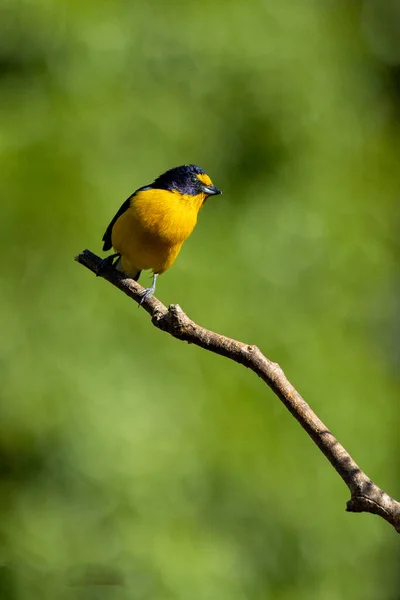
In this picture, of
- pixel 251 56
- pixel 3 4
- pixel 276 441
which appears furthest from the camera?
pixel 251 56

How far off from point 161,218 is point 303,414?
2003 mm

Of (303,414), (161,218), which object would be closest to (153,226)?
(161,218)

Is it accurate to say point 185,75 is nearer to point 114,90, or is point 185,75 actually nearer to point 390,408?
point 114,90

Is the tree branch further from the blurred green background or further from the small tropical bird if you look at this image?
the blurred green background

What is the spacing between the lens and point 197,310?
8.45 meters

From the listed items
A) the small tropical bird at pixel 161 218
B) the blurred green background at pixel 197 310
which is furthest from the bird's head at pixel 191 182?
the blurred green background at pixel 197 310

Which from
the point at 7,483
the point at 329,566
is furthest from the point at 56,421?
the point at 329,566

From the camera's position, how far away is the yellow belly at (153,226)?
3.97 metres

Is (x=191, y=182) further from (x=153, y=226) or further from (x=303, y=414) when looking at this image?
(x=303, y=414)

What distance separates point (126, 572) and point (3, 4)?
5439 mm

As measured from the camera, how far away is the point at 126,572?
26.0ft

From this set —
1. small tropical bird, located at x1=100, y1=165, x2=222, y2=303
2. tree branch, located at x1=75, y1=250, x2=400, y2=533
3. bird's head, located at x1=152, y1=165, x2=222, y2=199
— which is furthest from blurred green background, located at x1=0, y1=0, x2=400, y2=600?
tree branch, located at x1=75, y1=250, x2=400, y2=533

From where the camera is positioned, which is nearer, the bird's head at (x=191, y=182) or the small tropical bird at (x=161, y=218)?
the small tropical bird at (x=161, y=218)

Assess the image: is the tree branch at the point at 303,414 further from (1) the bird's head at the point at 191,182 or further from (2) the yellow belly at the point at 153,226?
(1) the bird's head at the point at 191,182
